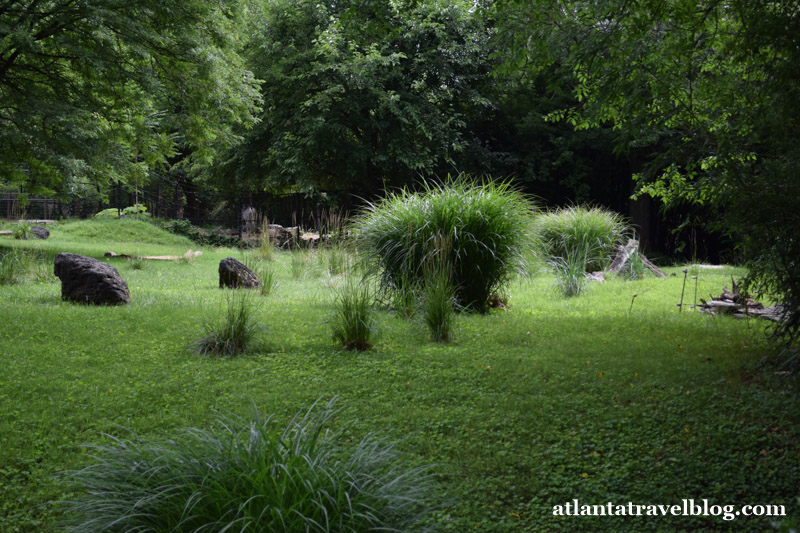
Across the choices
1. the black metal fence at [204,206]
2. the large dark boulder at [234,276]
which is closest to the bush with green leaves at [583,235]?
the large dark boulder at [234,276]

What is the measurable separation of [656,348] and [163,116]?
11.3 m

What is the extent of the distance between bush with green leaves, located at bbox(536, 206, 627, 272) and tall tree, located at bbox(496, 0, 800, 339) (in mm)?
5363

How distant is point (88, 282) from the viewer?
6.89 meters

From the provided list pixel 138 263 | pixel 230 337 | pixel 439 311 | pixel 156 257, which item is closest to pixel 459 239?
pixel 439 311

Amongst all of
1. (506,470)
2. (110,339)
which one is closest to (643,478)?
(506,470)

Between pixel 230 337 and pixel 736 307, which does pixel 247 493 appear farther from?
pixel 736 307

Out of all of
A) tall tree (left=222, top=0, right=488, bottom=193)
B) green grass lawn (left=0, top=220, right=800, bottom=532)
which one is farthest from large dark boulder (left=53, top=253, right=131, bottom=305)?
tall tree (left=222, top=0, right=488, bottom=193)

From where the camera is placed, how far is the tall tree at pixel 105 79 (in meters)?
9.03

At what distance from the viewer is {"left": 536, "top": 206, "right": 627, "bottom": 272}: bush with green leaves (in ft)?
36.1

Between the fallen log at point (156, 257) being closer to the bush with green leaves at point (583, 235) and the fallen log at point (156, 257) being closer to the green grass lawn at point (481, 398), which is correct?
the green grass lawn at point (481, 398)

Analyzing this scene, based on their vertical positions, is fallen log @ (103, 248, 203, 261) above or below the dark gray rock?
below

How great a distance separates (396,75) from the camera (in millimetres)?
16531

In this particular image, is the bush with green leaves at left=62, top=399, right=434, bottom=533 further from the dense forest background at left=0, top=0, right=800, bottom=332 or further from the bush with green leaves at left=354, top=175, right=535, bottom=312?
the bush with green leaves at left=354, top=175, right=535, bottom=312

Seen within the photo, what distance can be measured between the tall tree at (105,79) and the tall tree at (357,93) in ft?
12.5
